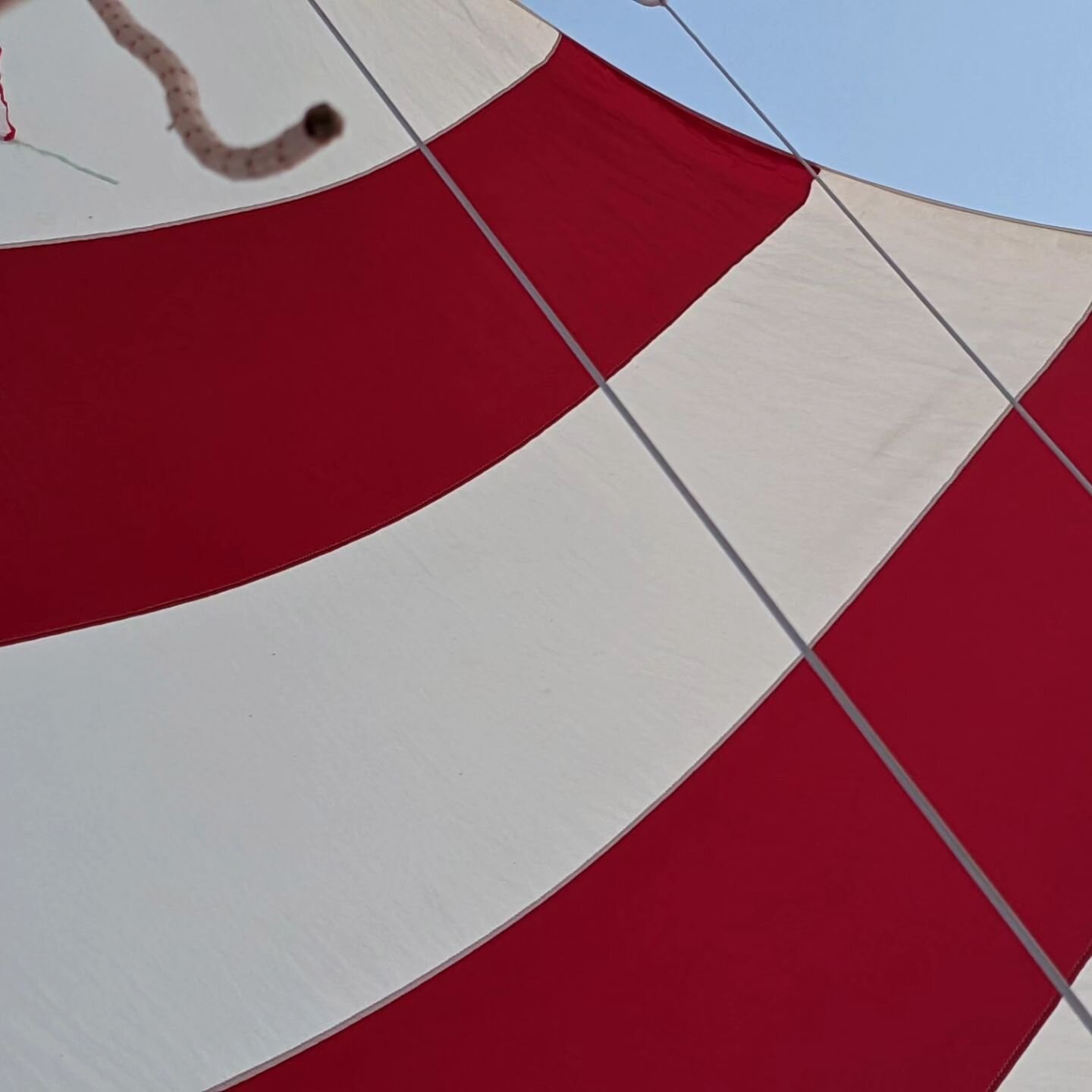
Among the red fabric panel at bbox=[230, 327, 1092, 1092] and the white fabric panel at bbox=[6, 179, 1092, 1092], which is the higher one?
the white fabric panel at bbox=[6, 179, 1092, 1092]

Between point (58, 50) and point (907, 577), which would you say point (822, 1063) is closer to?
point (907, 577)

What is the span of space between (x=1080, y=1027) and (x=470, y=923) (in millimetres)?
943

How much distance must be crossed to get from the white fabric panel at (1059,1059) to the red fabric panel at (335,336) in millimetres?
1313

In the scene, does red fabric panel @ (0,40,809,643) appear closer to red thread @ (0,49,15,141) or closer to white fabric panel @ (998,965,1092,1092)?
red thread @ (0,49,15,141)

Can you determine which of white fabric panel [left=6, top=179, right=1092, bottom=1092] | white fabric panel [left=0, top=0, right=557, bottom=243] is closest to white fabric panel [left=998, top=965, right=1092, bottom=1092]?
white fabric panel [left=6, top=179, right=1092, bottom=1092]

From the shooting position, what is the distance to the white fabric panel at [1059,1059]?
5.98 ft

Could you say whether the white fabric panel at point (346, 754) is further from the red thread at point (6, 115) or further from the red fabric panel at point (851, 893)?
the red thread at point (6, 115)

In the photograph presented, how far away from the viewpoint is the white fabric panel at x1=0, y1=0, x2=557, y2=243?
2252mm

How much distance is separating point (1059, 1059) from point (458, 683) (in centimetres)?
109

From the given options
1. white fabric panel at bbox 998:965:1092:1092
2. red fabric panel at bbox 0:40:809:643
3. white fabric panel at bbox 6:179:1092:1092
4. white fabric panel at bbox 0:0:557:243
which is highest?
white fabric panel at bbox 0:0:557:243

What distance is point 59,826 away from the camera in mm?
1841

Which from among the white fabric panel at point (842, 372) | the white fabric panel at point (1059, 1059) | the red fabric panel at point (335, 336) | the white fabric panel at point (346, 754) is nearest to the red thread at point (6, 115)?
the red fabric panel at point (335, 336)

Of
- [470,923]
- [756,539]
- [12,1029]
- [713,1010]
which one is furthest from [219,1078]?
[756,539]

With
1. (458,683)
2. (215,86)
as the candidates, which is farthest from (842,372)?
(215,86)
